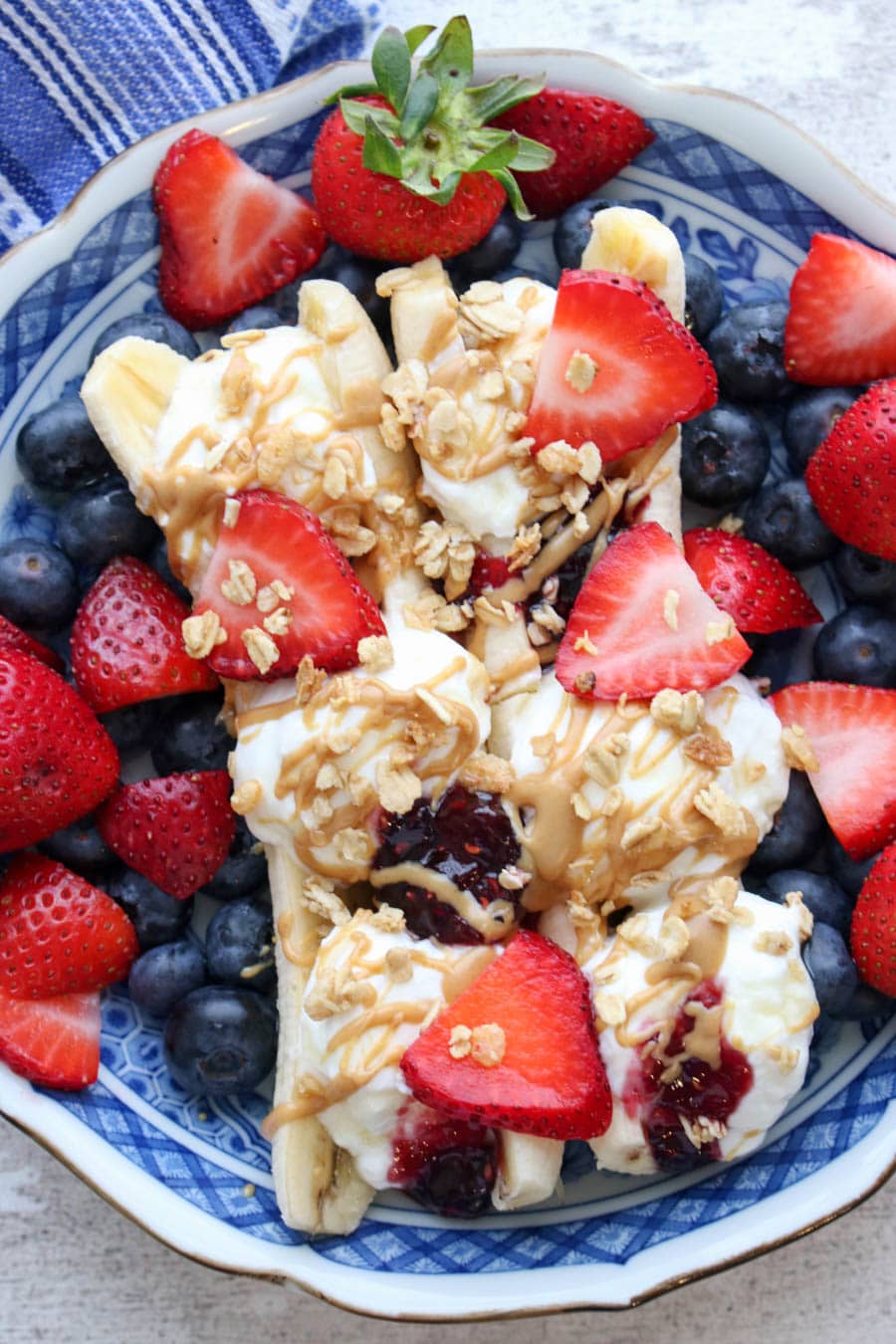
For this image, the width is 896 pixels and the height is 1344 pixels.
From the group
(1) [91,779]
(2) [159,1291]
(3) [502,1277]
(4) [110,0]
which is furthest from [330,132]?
(2) [159,1291]

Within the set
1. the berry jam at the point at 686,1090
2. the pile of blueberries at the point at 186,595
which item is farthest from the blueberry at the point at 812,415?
the berry jam at the point at 686,1090

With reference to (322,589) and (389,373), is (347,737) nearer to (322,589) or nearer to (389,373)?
(322,589)

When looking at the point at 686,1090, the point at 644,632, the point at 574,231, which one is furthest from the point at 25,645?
the point at 686,1090

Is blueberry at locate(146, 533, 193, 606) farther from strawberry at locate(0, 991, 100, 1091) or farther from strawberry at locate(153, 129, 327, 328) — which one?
strawberry at locate(0, 991, 100, 1091)

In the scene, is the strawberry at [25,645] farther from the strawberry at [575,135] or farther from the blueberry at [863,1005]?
the blueberry at [863,1005]

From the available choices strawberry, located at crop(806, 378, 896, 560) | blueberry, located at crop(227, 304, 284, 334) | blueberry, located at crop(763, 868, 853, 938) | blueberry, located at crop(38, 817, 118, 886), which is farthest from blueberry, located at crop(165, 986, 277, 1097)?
strawberry, located at crop(806, 378, 896, 560)

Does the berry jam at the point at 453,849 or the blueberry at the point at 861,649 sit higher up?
the berry jam at the point at 453,849

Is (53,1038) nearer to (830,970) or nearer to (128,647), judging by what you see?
(128,647)
